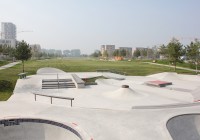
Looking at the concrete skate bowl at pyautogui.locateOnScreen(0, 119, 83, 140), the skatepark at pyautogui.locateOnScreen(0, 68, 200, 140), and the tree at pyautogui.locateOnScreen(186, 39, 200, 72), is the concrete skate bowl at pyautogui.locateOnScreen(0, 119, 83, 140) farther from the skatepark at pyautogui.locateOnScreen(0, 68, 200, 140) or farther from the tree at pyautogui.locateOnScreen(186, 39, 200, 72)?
the tree at pyautogui.locateOnScreen(186, 39, 200, 72)

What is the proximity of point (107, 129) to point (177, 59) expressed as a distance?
36762 mm

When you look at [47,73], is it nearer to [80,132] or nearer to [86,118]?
[86,118]

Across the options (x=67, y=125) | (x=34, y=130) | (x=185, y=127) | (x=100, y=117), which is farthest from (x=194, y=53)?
(x=34, y=130)

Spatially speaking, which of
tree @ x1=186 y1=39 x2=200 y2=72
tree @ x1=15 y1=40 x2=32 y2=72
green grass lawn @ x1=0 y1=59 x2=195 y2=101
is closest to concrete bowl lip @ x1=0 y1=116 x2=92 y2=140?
green grass lawn @ x1=0 y1=59 x2=195 y2=101

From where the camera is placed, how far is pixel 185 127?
13.1m

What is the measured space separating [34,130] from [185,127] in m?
8.56

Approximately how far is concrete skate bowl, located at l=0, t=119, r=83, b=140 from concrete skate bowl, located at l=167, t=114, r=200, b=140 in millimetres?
5550

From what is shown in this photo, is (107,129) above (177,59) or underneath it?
underneath

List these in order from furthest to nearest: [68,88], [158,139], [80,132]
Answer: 1. [68,88]
2. [80,132]
3. [158,139]

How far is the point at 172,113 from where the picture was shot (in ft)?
47.9

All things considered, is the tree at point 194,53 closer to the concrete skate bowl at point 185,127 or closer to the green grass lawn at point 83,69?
the green grass lawn at point 83,69

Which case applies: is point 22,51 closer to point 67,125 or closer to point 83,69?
point 83,69

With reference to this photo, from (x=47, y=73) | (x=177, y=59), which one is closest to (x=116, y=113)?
(x=47, y=73)

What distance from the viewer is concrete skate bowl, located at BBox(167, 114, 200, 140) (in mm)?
12406
